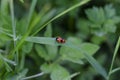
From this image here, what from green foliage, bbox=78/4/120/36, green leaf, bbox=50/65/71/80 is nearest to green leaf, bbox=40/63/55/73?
green leaf, bbox=50/65/71/80

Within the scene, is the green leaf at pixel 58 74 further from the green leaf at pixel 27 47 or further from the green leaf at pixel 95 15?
the green leaf at pixel 95 15

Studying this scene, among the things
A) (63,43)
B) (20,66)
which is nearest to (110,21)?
(63,43)

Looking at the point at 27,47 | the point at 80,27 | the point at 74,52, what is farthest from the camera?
the point at 80,27

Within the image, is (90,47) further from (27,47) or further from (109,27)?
(27,47)

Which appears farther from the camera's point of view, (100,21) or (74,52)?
(100,21)

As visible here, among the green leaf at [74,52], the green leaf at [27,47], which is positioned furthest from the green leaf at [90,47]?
the green leaf at [27,47]

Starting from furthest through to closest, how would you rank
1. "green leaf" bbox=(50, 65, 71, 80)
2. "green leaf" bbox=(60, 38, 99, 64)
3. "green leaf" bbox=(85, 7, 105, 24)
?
"green leaf" bbox=(85, 7, 105, 24) → "green leaf" bbox=(60, 38, 99, 64) → "green leaf" bbox=(50, 65, 71, 80)

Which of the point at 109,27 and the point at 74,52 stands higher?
the point at 109,27

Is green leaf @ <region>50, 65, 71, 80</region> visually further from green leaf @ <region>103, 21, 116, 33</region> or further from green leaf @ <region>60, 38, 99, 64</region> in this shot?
green leaf @ <region>103, 21, 116, 33</region>

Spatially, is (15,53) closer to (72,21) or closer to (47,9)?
(47,9)

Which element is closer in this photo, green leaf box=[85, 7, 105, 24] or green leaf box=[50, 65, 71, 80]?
green leaf box=[50, 65, 71, 80]

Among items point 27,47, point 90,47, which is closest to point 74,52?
point 90,47

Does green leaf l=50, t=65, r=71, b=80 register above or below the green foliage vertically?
below
